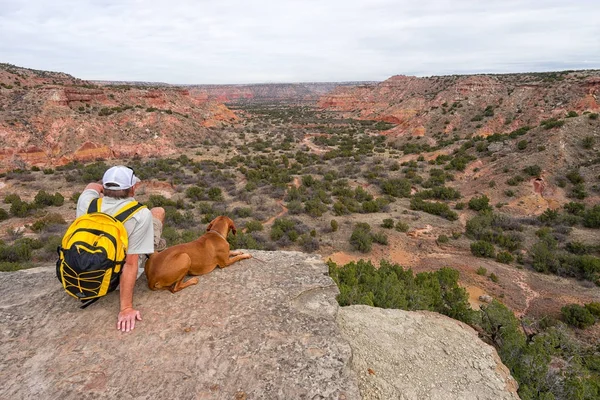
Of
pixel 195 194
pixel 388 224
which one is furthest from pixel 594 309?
pixel 195 194

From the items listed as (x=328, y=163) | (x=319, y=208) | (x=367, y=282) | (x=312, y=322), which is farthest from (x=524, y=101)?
(x=312, y=322)

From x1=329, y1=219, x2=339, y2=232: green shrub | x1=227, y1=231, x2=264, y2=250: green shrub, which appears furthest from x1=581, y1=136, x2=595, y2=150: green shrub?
x1=227, y1=231, x2=264, y2=250: green shrub

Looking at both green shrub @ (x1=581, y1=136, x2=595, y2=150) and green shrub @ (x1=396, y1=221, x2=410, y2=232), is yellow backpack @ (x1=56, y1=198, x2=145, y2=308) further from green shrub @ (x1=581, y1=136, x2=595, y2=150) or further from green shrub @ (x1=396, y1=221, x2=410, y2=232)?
green shrub @ (x1=581, y1=136, x2=595, y2=150)

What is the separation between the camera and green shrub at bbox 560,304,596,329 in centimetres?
820

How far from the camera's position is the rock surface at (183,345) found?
8.26 ft

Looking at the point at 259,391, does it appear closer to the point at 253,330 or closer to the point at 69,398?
the point at 253,330

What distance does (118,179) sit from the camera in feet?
9.82

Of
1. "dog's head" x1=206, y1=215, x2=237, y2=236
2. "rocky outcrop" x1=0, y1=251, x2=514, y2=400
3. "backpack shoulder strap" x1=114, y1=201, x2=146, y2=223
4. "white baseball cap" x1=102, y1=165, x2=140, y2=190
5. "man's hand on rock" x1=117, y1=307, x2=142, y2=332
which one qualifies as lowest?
"rocky outcrop" x1=0, y1=251, x2=514, y2=400

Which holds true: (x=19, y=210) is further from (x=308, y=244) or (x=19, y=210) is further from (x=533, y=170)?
(x=533, y=170)

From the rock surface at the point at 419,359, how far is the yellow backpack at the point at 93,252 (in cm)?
269

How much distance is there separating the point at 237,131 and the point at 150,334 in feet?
156

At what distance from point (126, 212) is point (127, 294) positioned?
799 millimetres

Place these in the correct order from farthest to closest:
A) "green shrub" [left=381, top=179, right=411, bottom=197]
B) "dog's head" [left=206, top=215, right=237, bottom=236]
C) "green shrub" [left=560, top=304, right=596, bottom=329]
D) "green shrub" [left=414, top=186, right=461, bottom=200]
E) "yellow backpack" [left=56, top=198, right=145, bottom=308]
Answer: "green shrub" [left=381, top=179, right=411, bottom=197] < "green shrub" [left=414, top=186, right=461, bottom=200] < "green shrub" [left=560, top=304, right=596, bottom=329] < "dog's head" [left=206, top=215, right=237, bottom=236] < "yellow backpack" [left=56, top=198, right=145, bottom=308]

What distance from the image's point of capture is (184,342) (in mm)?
2938
